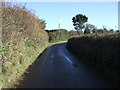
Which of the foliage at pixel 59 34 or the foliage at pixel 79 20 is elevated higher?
the foliage at pixel 79 20

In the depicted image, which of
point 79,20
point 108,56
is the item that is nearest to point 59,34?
point 79,20

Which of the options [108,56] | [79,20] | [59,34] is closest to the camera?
[108,56]

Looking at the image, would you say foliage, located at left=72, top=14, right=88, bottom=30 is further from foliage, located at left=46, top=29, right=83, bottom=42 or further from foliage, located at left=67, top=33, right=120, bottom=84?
foliage, located at left=67, top=33, right=120, bottom=84

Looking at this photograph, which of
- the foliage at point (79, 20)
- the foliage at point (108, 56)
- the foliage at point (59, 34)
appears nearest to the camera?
the foliage at point (108, 56)

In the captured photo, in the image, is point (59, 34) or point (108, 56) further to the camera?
point (59, 34)

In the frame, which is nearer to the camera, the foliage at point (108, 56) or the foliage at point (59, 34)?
the foliage at point (108, 56)

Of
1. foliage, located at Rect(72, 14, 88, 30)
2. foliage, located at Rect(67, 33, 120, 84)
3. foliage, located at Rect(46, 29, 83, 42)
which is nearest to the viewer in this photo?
foliage, located at Rect(67, 33, 120, 84)

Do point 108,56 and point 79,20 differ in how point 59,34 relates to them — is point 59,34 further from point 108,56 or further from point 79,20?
point 108,56

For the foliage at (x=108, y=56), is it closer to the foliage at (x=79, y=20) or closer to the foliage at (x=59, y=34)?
the foliage at (x=59, y=34)

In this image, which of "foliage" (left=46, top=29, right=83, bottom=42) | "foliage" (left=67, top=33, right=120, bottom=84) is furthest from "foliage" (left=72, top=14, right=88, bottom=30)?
"foliage" (left=67, top=33, right=120, bottom=84)

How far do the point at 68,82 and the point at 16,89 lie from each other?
2406 millimetres

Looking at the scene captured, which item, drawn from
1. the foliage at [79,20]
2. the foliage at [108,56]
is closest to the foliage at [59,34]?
the foliage at [79,20]

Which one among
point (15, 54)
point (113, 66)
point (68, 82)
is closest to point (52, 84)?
point (68, 82)

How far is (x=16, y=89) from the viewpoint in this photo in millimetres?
9922
